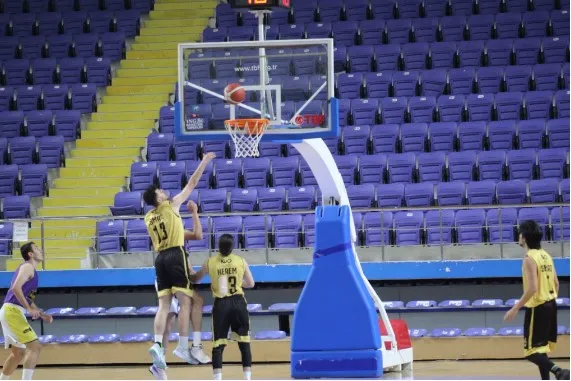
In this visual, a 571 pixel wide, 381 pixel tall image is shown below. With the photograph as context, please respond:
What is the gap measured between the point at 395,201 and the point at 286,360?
318cm

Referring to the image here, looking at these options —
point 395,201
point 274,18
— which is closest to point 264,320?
point 395,201

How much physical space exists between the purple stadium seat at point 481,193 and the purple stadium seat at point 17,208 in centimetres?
675

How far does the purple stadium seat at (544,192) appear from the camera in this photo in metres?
18.4

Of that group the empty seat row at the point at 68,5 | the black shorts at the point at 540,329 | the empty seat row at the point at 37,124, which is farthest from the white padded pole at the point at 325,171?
the empty seat row at the point at 68,5

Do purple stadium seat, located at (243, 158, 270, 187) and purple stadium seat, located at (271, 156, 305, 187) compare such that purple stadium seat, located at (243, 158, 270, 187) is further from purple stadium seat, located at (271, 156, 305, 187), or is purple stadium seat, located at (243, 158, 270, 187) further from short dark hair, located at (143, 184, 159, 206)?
short dark hair, located at (143, 184, 159, 206)

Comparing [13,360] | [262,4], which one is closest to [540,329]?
[262,4]

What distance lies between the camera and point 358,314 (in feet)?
42.0

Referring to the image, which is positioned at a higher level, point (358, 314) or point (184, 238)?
point (184, 238)

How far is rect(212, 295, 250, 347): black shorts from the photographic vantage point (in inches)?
501

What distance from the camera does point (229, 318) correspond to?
Result: 1273 centimetres

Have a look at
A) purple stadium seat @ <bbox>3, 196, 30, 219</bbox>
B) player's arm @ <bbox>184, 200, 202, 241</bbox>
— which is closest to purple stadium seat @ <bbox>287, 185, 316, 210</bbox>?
purple stadium seat @ <bbox>3, 196, 30, 219</bbox>

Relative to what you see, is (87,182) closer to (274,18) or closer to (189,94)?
(274,18)

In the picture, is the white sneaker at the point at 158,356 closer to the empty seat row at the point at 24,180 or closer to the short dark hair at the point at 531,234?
the short dark hair at the point at 531,234

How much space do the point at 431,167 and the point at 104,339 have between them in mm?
5546
